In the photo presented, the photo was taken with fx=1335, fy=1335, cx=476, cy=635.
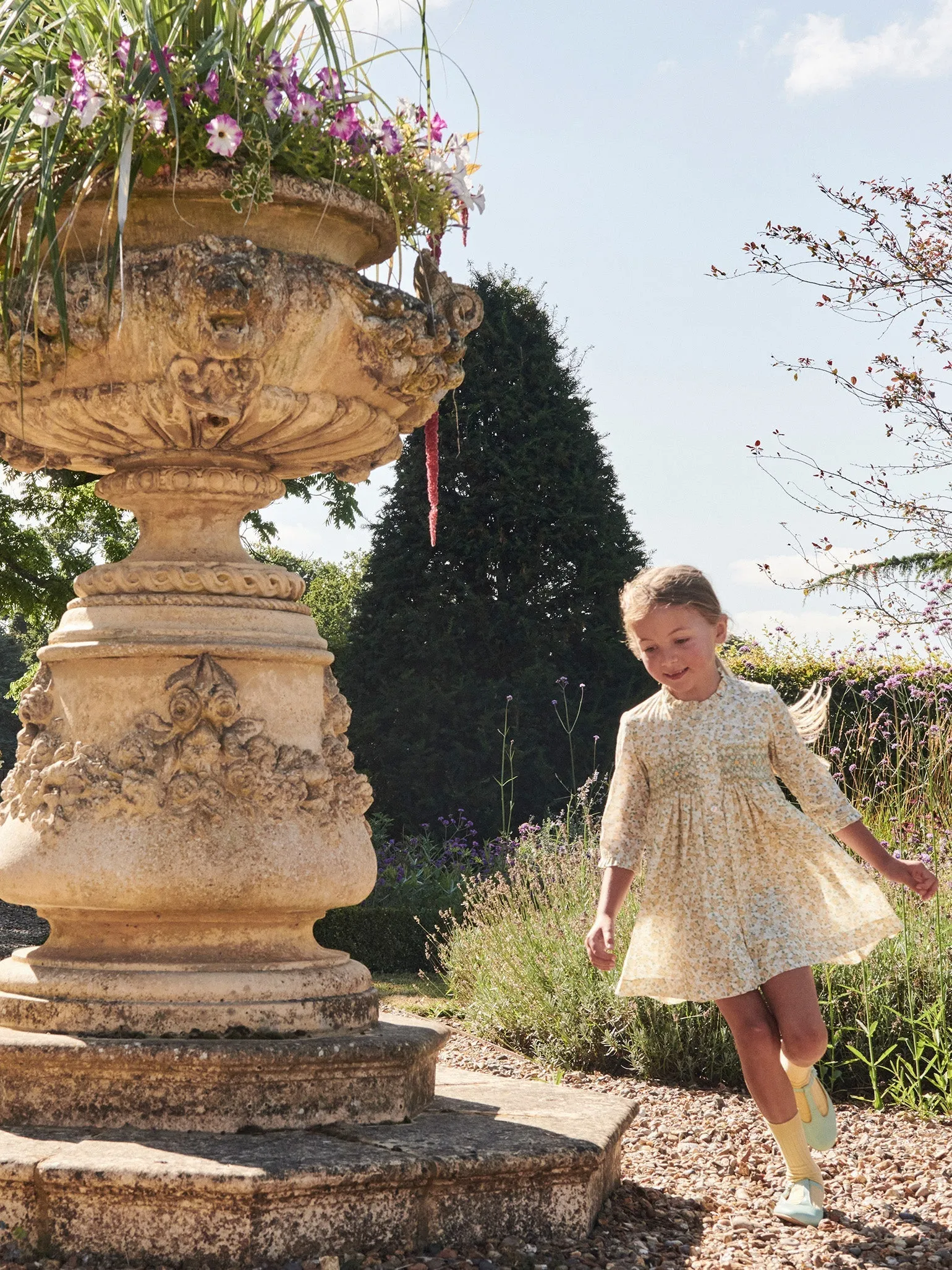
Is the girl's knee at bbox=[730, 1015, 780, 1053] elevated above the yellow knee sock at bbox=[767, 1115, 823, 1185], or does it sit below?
above

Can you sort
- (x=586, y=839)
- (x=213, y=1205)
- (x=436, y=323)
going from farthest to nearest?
(x=586, y=839), (x=436, y=323), (x=213, y=1205)

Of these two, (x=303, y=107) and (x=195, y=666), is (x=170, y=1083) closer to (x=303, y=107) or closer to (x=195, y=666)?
(x=195, y=666)

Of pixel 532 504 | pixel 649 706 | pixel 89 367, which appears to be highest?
pixel 532 504

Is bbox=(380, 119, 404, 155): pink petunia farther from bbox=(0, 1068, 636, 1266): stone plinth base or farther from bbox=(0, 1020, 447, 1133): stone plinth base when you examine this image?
bbox=(0, 1068, 636, 1266): stone plinth base

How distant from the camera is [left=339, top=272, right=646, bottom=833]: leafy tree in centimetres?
1109

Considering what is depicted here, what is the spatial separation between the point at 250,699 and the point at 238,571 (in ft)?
1.12

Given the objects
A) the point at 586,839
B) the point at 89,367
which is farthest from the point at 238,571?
the point at 586,839

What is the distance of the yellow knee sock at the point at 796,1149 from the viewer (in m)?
3.15

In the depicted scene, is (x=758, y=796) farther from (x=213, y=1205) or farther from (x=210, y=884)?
(x=213, y=1205)

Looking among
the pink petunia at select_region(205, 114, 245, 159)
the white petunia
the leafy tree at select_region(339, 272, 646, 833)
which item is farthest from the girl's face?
the leafy tree at select_region(339, 272, 646, 833)

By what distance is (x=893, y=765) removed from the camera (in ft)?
23.5

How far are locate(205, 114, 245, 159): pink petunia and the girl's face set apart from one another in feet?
4.80

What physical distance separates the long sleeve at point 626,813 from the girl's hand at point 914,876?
597 mm

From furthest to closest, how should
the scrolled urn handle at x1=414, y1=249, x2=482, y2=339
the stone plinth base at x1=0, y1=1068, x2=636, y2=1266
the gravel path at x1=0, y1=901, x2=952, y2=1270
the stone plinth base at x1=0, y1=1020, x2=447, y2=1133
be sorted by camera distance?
the scrolled urn handle at x1=414, y1=249, x2=482, y2=339 → the stone plinth base at x1=0, y1=1020, x2=447, y2=1133 → the gravel path at x1=0, y1=901, x2=952, y2=1270 → the stone plinth base at x1=0, y1=1068, x2=636, y2=1266
